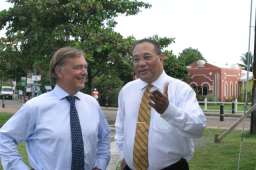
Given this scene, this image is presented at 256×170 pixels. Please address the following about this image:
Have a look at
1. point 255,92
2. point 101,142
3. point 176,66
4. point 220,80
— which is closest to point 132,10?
point 176,66

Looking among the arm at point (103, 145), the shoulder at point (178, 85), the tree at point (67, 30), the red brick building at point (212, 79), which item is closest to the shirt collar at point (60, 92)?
the arm at point (103, 145)

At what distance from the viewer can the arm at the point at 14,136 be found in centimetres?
382

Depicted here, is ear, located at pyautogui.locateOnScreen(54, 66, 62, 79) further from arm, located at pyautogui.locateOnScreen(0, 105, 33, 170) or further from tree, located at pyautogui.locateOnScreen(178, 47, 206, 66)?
tree, located at pyautogui.locateOnScreen(178, 47, 206, 66)

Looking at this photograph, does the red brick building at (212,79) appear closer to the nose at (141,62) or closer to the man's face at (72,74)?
the nose at (141,62)

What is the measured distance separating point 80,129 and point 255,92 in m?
13.5

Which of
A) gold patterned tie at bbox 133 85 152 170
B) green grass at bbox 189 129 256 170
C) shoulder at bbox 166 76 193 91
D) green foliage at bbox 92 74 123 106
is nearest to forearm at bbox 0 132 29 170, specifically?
gold patterned tie at bbox 133 85 152 170

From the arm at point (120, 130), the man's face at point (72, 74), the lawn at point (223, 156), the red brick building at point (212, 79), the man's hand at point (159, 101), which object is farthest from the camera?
the red brick building at point (212, 79)

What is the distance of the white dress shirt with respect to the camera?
12.6ft

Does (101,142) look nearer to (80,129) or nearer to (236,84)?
(80,129)

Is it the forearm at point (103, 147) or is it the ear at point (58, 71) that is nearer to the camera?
the ear at point (58, 71)

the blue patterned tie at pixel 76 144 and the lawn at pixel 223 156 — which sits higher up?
the blue patterned tie at pixel 76 144

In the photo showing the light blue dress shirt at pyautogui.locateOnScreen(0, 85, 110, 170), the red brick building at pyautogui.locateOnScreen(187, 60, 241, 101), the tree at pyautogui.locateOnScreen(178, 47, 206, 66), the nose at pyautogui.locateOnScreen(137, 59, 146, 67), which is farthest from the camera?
the tree at pyautogui.locateOnScreen(178, 47, 206, 66)

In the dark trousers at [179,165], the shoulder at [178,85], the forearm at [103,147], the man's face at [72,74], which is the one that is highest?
the man's face at [72,74]

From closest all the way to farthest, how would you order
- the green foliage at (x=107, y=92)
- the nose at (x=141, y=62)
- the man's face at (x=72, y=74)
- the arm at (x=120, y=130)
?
1. the man's face at (x=72, y=74)
2. the nose at (x=141, y=62)
3. the arm at (x=120, y=130)
4. the green foliage at (x=107, y=92)
